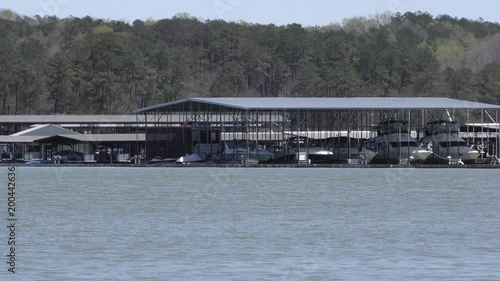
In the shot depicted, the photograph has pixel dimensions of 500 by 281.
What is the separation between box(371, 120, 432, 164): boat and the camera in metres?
93.0

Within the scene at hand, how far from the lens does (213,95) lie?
5955 inches

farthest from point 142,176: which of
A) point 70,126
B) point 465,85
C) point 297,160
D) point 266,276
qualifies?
point 465,85

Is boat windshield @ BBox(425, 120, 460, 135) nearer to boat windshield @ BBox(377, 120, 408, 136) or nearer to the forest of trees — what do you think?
boat windshield @ BBox(377, 120, 408, 136)

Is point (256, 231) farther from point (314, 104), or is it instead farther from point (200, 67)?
point (200, 67)

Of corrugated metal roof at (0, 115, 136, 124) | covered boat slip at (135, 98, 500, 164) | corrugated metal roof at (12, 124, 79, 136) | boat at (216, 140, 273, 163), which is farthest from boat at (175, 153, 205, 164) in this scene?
corrugated metal roof at (0, 115, 136, 124)

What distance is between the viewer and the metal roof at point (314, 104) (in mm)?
86312

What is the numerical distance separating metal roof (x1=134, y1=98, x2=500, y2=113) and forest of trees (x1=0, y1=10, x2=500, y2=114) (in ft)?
146

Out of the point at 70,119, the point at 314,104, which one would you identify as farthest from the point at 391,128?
the point at 70,119

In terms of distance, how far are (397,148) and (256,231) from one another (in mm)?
55521

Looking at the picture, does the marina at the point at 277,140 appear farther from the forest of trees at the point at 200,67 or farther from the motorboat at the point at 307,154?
the forest of trees at the point at 200,67

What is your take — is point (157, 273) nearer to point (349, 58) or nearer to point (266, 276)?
point (266, 276)

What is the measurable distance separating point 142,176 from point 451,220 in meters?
40.2

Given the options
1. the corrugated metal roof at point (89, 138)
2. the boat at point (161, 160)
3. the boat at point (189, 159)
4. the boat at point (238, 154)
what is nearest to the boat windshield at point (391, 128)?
the boat at point (238, 154)

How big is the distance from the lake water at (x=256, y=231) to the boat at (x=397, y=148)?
21.0m
